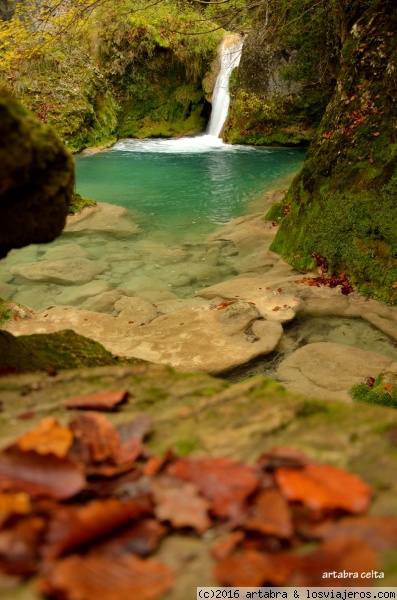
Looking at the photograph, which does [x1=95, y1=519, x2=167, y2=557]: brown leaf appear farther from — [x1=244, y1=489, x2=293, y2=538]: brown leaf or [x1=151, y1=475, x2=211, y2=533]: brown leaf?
[x1=244, y1=489, x2=293, y2=538]: brown leaf

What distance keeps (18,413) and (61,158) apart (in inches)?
50.2

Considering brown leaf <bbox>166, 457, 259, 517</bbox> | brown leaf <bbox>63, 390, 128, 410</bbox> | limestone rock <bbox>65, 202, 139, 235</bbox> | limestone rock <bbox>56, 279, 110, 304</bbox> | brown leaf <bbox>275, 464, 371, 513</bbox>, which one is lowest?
limestone rock <bbox>56, 279, 110, 304</bbox>

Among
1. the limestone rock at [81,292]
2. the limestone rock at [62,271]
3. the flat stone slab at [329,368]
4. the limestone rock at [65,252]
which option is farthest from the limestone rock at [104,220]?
the flat stone slab at [329,368]

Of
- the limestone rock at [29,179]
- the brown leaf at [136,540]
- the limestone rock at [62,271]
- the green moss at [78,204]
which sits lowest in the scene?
the limestone rock at [62,271]

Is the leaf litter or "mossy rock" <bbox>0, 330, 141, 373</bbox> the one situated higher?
the leaf litter

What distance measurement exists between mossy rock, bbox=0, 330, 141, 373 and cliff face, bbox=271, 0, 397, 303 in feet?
13.8

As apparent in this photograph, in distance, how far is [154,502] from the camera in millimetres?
1290

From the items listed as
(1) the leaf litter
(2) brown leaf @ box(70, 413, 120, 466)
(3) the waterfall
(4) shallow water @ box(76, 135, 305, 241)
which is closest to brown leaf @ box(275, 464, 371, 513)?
(1) the leaf litter

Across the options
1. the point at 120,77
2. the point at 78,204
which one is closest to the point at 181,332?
the point at 78,204

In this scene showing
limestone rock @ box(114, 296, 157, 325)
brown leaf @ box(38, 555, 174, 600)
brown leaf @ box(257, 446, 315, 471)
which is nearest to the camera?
brown leaf @ box(38, 555, 174, 600)

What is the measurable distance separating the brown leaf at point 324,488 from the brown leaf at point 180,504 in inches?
8.5

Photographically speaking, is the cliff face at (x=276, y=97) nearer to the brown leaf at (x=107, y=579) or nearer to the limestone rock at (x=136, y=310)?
the limestone rock at (x=136, y=310)

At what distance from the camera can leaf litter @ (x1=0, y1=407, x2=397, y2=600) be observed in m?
1.07

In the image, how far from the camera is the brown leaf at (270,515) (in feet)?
3.84
